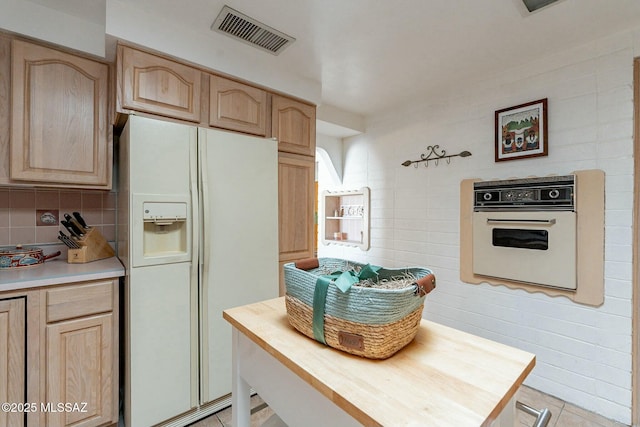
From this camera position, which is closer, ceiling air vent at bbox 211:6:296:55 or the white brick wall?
ceiling air vent at bbox 211:6:296:55

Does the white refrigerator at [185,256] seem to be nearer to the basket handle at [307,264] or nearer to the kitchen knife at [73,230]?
the kitchen knife at [73,230]

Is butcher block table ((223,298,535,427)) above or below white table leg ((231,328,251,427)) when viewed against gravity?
above

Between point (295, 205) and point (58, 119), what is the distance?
157 centimetres

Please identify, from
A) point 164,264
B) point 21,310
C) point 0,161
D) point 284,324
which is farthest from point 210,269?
A: point 0,161

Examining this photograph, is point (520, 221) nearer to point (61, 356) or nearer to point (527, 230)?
point (527, 230)

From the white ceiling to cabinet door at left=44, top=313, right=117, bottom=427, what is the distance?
5.87 feet

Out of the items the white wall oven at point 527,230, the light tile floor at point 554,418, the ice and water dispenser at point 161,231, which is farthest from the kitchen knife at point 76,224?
the white wall oven at point 527,230

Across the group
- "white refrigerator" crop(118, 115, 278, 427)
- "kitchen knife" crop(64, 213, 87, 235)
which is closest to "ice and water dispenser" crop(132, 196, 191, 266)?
"white refrigerator" crop(118, 115, 278, 427)

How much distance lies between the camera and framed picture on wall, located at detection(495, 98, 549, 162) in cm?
206

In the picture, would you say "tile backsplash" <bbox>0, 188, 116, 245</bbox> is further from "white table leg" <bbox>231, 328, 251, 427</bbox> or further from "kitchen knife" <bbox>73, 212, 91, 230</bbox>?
"white table leg" <bbox>231, 328, 251, 427</bbox>

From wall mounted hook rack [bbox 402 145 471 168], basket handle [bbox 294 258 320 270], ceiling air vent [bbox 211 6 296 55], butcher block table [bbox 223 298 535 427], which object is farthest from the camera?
wall mounted hook rack [bbox 402 145 471 168]

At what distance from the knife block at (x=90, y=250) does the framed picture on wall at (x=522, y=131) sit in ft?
9.84

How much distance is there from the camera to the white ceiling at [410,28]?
157 cm

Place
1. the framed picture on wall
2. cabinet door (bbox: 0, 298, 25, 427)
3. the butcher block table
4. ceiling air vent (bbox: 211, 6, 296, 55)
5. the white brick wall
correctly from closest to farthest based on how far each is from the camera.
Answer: the butcher block table
cabinet door (bbox: 0, 298, 25, 427)
ceiling air vent (bbox: 211, 6, 296, 55)
the white brick wall
the framed picture on wall
